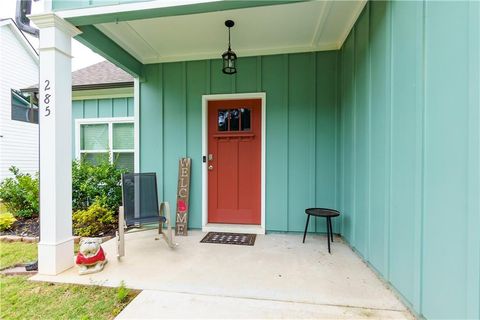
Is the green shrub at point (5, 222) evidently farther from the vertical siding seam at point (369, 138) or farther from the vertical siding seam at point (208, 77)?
the vertical siding seam at point (369, 138)

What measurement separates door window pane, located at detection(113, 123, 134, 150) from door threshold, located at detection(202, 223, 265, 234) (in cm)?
249

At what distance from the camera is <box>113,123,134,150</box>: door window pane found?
15.6 ft

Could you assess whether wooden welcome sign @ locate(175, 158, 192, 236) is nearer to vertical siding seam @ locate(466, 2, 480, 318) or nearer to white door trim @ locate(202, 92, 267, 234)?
white door trim @ locate(202, 92, 267, 234)

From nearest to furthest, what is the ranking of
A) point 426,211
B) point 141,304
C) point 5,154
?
point 426,211 < point 141,304 < point 5,154

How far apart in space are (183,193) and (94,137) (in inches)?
113

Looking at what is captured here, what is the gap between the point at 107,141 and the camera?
4.87m

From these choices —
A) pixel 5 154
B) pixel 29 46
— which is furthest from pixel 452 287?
pixel 29 46

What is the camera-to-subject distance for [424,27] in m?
1.50

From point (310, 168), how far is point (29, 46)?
977cm

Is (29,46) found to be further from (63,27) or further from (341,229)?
(341,229)

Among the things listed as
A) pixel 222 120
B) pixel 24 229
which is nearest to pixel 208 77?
pixel 222 120

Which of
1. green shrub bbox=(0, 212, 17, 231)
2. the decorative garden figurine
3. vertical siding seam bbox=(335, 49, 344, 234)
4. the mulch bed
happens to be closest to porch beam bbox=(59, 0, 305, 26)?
vertical siding seam bbox=(335, 49, 344, 234)

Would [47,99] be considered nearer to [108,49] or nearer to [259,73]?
[108,49]

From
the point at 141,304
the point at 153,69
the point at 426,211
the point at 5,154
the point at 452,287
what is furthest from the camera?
the point at 5,154
